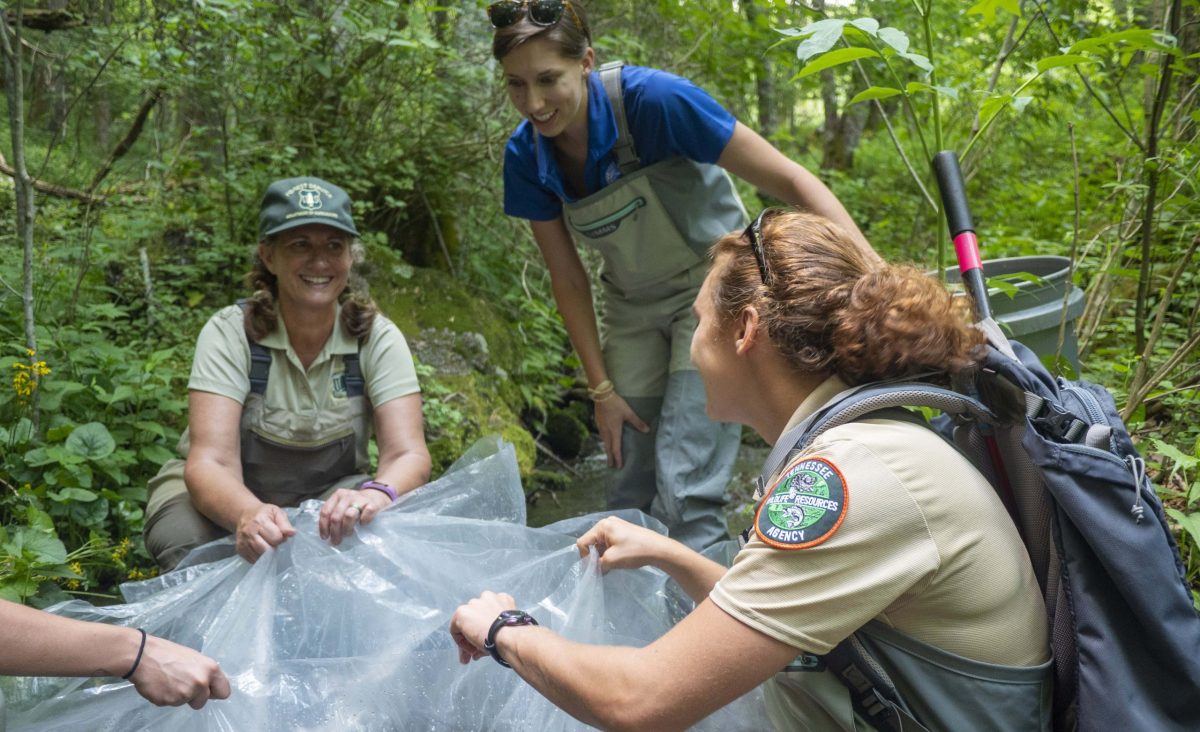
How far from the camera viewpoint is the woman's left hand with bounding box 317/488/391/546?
2.28 m

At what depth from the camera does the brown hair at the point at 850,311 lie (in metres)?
1.47

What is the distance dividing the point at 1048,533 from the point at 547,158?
6.30ft

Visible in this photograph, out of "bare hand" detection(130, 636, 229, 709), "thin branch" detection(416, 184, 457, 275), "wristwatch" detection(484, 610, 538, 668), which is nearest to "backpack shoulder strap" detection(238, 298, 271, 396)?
"bare hand" detection(130, 636, 229, 709)

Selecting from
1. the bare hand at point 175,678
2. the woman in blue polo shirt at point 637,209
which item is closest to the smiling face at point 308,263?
the woman in blue polo shirt at point 637,209

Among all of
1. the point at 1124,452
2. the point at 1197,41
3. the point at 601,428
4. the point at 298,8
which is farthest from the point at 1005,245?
the point at 1124,452

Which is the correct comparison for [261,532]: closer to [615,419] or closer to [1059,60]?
[615,419]

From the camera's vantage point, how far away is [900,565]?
4.29 ft

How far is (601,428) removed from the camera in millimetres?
3305

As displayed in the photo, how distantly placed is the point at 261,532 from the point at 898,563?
1534mm

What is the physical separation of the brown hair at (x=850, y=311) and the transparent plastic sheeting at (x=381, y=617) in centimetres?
69

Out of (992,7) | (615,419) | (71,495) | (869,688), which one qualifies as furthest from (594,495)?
(869,688)

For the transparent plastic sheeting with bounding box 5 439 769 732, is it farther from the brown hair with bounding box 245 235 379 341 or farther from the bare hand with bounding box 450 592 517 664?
the brown hair with bounding box 245 235 379 341

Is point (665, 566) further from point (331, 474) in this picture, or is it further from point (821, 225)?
point (331, 474)

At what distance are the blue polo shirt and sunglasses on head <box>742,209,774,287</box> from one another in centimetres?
115
